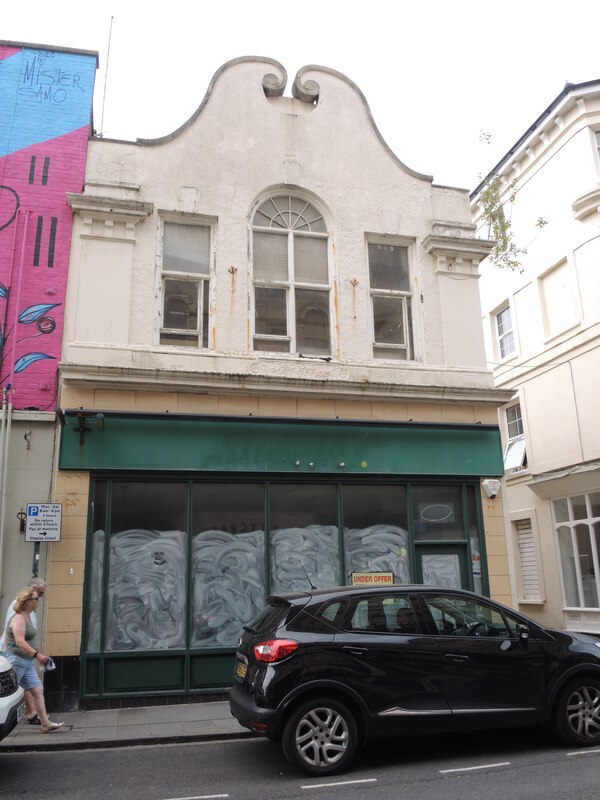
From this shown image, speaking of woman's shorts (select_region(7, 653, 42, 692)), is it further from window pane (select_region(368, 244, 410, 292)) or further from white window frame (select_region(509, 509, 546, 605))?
white window frame (select_region(509, 509, 546, 605))

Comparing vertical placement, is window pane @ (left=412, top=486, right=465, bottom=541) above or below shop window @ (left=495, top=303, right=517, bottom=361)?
below

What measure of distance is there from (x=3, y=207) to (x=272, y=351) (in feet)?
16.0

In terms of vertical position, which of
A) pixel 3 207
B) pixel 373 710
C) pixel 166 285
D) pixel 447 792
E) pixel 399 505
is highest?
pixel 3 207

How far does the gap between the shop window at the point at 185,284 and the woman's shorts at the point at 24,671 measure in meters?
5.25

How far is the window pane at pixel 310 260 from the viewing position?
12297mm

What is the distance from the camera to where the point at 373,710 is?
6492 mm

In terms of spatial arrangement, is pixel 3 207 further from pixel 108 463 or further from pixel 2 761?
pixel 2 761

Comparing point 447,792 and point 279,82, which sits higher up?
point 279,82

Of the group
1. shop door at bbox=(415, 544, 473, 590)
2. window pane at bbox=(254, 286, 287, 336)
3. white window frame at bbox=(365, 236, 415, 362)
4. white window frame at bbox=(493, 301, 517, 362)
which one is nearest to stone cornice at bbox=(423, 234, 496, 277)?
white window frame at bbox=(365, 236, 415, 362)

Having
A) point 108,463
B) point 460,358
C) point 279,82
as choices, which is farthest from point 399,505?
point 279,82

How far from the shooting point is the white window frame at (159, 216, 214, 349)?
11.4 m

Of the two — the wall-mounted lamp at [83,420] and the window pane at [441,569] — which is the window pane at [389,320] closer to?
the window pane at [441,569]

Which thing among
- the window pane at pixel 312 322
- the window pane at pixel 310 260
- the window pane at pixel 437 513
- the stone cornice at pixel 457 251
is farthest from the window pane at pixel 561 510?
the window pane at pixel 310 260

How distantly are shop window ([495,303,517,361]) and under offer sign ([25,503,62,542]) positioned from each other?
15.4 m
